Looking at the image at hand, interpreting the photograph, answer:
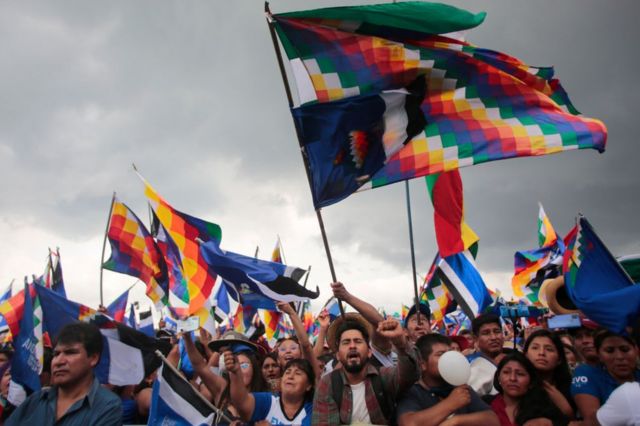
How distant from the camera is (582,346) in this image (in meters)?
5.73

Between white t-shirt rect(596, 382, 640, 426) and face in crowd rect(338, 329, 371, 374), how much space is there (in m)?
1.81

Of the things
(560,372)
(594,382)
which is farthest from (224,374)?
(594,382)

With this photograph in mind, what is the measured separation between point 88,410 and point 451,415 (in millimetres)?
2686

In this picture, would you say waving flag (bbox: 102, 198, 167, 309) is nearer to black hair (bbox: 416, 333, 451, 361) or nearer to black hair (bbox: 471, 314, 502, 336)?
black hair (bbox: 471, 314, 502, 336)

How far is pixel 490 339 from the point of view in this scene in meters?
5.66

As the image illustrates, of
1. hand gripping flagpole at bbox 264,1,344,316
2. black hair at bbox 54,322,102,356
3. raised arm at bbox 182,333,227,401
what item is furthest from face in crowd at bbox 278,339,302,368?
black hair at bbox 54,322,102,356

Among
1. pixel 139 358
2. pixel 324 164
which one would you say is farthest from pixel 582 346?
pixel 139 358

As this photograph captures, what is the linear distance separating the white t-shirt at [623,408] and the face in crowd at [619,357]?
121 centimetres

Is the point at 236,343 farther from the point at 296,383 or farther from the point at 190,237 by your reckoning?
the point at 190,237

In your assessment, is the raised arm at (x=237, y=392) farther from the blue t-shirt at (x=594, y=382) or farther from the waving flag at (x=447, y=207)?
the waving flag at (x=447, y=207)

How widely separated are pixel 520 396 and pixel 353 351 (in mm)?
1559

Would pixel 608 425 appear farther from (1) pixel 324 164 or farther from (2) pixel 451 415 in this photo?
(1) pixel 324 164

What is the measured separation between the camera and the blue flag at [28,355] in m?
5.30

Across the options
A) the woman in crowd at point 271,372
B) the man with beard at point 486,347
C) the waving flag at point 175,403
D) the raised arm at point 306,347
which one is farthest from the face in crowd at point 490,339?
the waving flag at point 175,403
